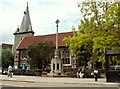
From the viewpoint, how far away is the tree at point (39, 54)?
266 ft

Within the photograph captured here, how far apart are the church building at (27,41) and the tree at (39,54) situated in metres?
12.7

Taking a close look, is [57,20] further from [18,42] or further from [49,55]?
[18,42]

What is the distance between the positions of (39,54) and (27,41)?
101 feet

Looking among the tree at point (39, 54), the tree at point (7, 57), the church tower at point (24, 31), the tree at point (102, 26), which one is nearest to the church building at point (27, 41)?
the church tower at point (24, 31)

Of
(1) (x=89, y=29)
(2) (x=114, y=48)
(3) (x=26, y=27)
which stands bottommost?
(2) (x=114, y=48)

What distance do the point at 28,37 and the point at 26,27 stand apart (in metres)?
5.08

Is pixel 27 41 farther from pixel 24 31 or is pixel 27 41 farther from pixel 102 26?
pixel 102 26

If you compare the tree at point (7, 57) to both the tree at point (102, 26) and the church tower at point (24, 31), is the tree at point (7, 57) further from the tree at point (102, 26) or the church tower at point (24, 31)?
the tree at point (102, 26)

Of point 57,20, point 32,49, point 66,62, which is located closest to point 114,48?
point 57,20

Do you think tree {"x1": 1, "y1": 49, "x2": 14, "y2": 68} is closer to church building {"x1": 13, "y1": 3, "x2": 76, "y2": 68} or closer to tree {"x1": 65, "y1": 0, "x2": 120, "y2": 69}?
church building {"x1": 13, "y1": 3, "x2": 76, "y2": 68}

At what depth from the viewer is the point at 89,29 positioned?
37812 mm

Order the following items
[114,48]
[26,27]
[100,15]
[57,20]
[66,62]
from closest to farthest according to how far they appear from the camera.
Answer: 1. [114,48]
2. [100,15]
3. [57,20]
4. [66,62]
5. [26,27]

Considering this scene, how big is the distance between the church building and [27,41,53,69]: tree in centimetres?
1272

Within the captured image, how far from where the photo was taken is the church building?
9738 centimetres
